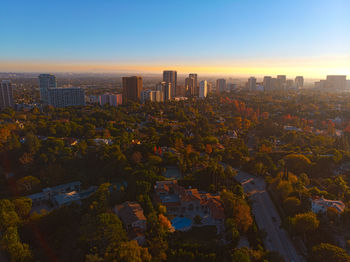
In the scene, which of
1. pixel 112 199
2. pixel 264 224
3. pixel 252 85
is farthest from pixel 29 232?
A: pixel 252 85

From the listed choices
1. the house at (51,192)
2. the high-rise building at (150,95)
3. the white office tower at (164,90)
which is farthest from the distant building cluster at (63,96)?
the house at (51,192)

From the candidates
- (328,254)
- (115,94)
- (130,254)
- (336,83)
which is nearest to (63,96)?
(115,94)

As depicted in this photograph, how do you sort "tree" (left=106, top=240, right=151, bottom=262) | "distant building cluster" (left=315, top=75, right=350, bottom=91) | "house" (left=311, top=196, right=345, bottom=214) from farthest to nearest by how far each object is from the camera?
"distant building cluster" (left=315, top=75, right=350, bottom=91), "house" (left=311, top=196, right=345, bottom=214), "tree" (left=106, top=240, right=151, bottom=262)

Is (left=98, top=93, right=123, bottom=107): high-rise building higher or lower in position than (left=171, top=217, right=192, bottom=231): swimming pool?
higher

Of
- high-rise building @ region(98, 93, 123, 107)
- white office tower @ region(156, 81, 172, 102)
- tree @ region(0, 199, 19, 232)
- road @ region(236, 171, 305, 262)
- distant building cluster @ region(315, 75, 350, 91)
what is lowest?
road @ region(236, 171, 305, 262)

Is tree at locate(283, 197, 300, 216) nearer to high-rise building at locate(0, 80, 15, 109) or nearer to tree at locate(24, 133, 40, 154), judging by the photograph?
tree at locate(24, 133, 40, 154)

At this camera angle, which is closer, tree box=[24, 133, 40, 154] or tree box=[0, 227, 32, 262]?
tree box=[0, 227, 32, 262]

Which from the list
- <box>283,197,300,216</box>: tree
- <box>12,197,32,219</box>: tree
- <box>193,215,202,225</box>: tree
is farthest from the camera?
<box>283,197,300,216</box>: tree

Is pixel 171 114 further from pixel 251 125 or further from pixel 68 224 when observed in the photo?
pixel 68 224

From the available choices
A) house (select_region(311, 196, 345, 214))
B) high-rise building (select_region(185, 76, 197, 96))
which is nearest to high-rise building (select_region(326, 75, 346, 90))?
high-rise building (select_region(185, 76, 197, 96))
